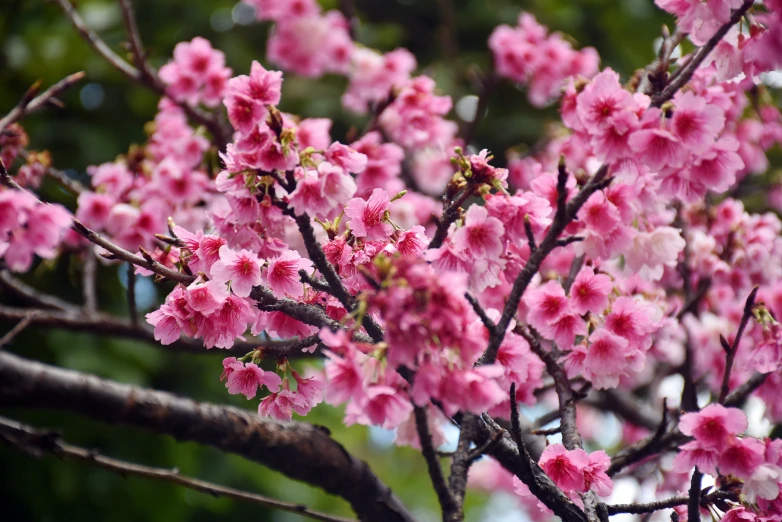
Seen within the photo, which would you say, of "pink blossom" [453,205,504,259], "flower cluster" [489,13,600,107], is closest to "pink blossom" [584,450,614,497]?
"pink blossom" [453,205,504,259]

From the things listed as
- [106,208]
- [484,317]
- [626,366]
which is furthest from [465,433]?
[106,208]

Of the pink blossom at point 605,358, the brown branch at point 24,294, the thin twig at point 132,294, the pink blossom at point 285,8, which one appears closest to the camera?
the pink blossom at point 605,358

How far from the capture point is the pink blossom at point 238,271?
1387 millimetres

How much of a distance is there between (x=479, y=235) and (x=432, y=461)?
512 millimetres

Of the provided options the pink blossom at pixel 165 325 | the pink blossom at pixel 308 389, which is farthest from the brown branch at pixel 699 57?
the pink blossom at pixel 165 325

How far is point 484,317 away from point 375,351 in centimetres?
35

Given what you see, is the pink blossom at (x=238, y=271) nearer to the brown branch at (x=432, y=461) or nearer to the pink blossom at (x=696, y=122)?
the brown branch at (x=432, y=461)

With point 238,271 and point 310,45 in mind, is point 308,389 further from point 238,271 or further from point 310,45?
point 310,45

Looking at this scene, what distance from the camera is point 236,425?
6.05 feet

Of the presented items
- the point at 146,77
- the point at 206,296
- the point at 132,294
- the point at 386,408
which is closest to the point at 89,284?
the point at 132,294

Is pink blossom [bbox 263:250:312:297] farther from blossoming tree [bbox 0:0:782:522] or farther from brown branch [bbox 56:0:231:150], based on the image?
brown branch [bbox 56:0:231:150]

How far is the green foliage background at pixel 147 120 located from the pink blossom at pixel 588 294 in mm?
1507

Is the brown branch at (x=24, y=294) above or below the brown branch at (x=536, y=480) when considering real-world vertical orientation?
above

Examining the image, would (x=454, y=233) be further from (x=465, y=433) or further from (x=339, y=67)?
(x=339, y=67)
